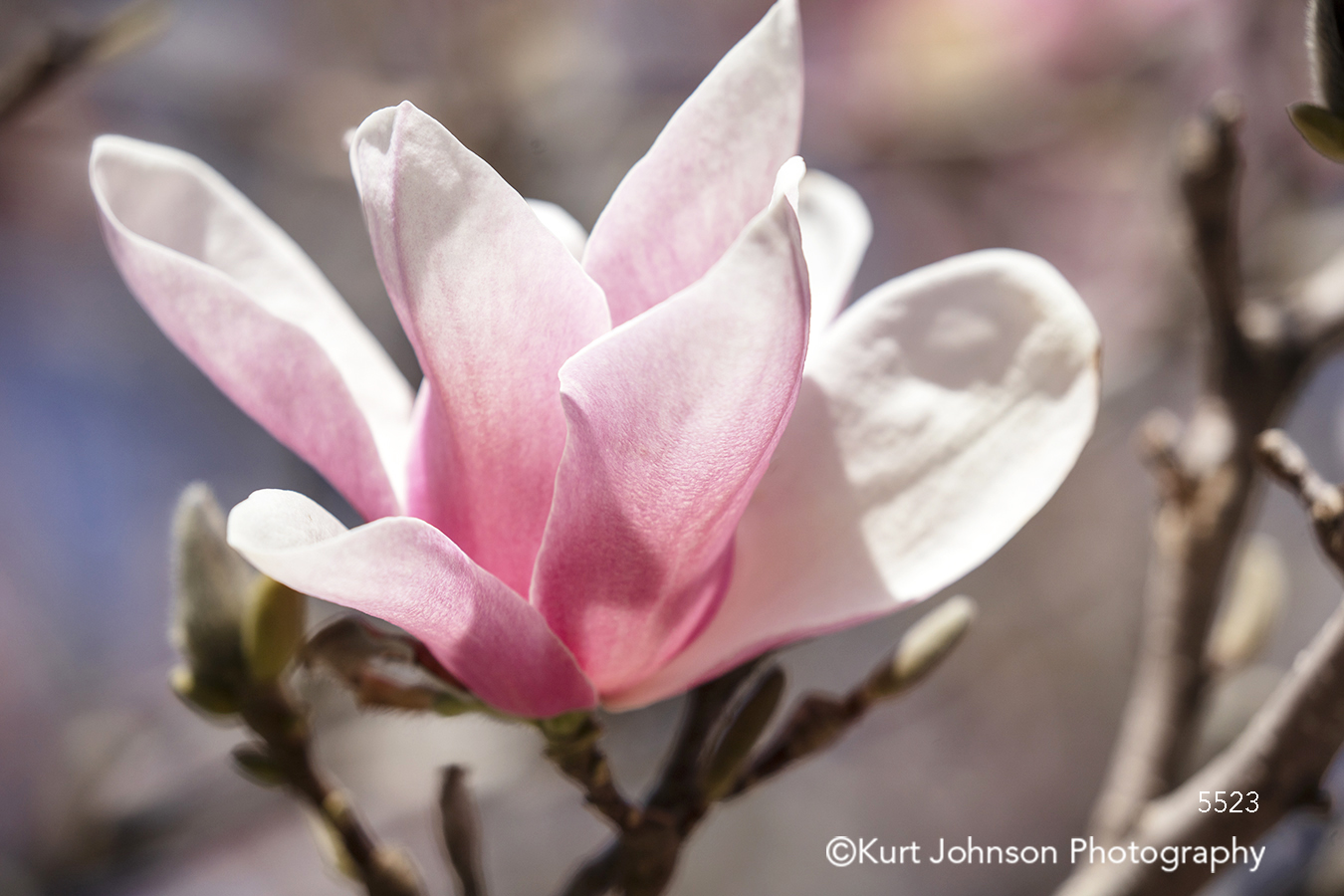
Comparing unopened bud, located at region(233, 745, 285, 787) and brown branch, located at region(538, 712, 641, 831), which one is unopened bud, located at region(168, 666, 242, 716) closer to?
unopened bud, located at region(233, 745, 285, 787)

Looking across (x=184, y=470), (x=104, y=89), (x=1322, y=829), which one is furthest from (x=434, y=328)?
(x=184, y=470)

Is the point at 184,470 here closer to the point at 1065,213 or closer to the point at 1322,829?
the point at 1065,213

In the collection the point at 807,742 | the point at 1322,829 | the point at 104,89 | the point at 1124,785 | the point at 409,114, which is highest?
the point at 104,89

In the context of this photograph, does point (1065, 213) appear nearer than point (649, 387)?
No

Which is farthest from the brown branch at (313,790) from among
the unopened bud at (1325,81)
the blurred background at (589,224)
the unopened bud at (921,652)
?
the blurred background at (589,224)

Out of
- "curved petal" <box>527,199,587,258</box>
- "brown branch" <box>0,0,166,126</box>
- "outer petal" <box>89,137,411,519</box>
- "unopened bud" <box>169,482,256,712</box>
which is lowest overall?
"unopened bud" <box>169,482,256,712</box>

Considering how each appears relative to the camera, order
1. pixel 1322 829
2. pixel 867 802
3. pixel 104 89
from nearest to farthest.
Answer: pixel 1322 829 → pixel 104 89 → pixel 867 802

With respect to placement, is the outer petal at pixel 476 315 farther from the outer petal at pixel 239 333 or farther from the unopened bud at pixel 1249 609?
the unopened bud at pixel 1249 609

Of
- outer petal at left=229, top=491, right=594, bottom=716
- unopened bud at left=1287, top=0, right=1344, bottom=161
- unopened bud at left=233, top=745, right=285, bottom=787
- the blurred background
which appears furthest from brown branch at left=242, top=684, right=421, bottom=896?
the blurred background
